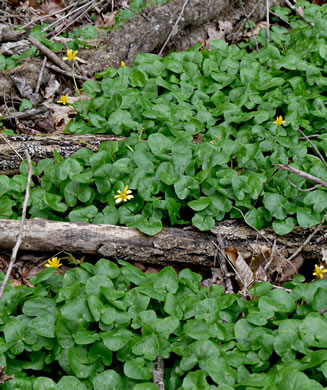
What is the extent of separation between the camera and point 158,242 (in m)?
3.39

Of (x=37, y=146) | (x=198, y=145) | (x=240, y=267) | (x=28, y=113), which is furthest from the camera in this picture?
(x=28, y=113)

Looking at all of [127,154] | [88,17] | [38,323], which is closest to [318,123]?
[127,154]

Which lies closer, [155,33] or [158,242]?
[158,242]

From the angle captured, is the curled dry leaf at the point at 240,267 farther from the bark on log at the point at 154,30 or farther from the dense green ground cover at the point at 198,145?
the bark on log at the point at 154,30

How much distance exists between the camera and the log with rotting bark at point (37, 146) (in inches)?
158

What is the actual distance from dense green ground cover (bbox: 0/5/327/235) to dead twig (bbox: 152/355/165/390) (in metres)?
0.95

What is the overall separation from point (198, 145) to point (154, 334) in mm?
1631

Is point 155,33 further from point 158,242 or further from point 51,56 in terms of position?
point 158,242

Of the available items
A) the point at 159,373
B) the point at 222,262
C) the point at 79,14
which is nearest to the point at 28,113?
the point at 79,14

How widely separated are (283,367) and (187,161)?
5.57ft

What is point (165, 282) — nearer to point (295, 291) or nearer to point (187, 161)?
point (295, 291)

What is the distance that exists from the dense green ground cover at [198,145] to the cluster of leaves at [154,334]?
588 millimetres

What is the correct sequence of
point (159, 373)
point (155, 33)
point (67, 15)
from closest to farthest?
point (159, 373) → point (155, 33) → point (67, 15)

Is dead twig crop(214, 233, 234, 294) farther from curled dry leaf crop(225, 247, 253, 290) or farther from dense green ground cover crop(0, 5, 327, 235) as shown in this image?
dense green ground cover crop(0, 5, 327, 235)
